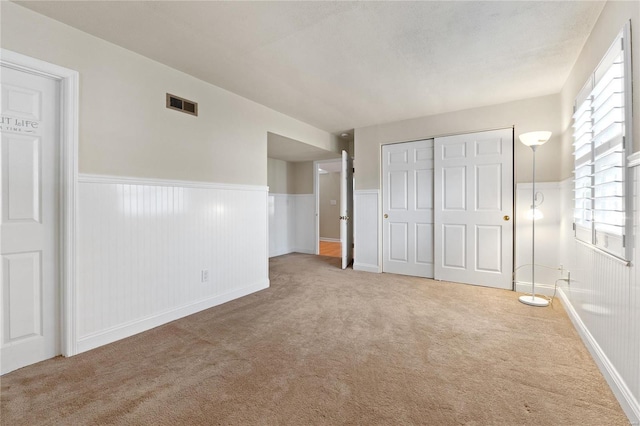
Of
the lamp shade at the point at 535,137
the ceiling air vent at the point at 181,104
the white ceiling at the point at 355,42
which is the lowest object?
the lamp shade at the point at 535,137

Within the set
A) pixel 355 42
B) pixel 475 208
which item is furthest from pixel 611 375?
pixel 355 42

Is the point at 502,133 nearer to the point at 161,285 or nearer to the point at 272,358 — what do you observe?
the point at 272,358

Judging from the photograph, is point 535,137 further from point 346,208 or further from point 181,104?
point 181,104

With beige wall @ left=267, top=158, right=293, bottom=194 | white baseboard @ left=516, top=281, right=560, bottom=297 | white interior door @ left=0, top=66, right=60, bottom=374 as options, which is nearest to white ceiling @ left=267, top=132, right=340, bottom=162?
beige wall @ left=267, top=158, right=293, bottom=194

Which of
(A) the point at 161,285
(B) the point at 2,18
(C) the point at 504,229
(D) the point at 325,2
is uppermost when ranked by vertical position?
(D) the point at 325,2

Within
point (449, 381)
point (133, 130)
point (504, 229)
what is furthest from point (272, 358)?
point (504, 229)

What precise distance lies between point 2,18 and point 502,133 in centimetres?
473

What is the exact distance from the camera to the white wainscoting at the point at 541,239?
3.33 metres

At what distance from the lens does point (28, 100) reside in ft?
6.32

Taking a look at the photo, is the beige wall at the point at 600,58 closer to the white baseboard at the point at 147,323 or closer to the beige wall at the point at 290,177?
the white baseboard at the point at 147,323

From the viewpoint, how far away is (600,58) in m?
1.93

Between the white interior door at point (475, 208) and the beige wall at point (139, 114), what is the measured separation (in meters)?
2.70

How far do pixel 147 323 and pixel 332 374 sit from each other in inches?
68.7

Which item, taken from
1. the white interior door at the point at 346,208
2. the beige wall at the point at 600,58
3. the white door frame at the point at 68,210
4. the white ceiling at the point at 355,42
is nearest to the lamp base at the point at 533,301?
the beige wall at the point at 600,58
